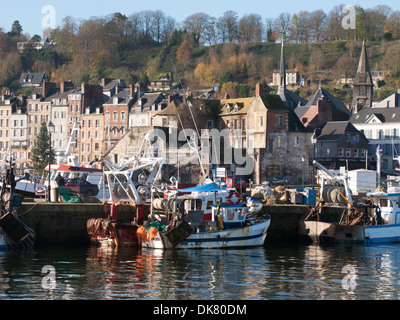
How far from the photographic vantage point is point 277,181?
76500 mm

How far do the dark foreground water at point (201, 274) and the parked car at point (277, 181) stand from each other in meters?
35.1

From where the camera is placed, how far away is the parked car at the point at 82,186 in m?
54.9

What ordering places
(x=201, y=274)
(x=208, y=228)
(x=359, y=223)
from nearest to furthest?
(x=201, y=274), (x=208, y=228), (x=359, y=223)

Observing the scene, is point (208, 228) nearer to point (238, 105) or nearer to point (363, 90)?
point (238, 105)

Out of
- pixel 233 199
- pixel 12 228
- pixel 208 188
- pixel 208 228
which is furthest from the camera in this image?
pixel 233 199

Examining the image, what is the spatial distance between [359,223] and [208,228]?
9.39m

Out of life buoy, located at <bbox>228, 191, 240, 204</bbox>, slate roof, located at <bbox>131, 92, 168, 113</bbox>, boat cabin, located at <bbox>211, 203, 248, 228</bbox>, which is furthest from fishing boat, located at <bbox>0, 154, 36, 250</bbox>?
slate roof, located at <bbox>131, 92, 168, 113</bbox>

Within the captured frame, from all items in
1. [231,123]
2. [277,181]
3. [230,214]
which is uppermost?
[231,123]

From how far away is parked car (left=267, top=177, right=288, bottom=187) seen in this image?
75.4m

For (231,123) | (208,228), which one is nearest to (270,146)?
(231,123)

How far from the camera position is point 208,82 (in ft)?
592

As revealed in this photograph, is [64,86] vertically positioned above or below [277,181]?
above
